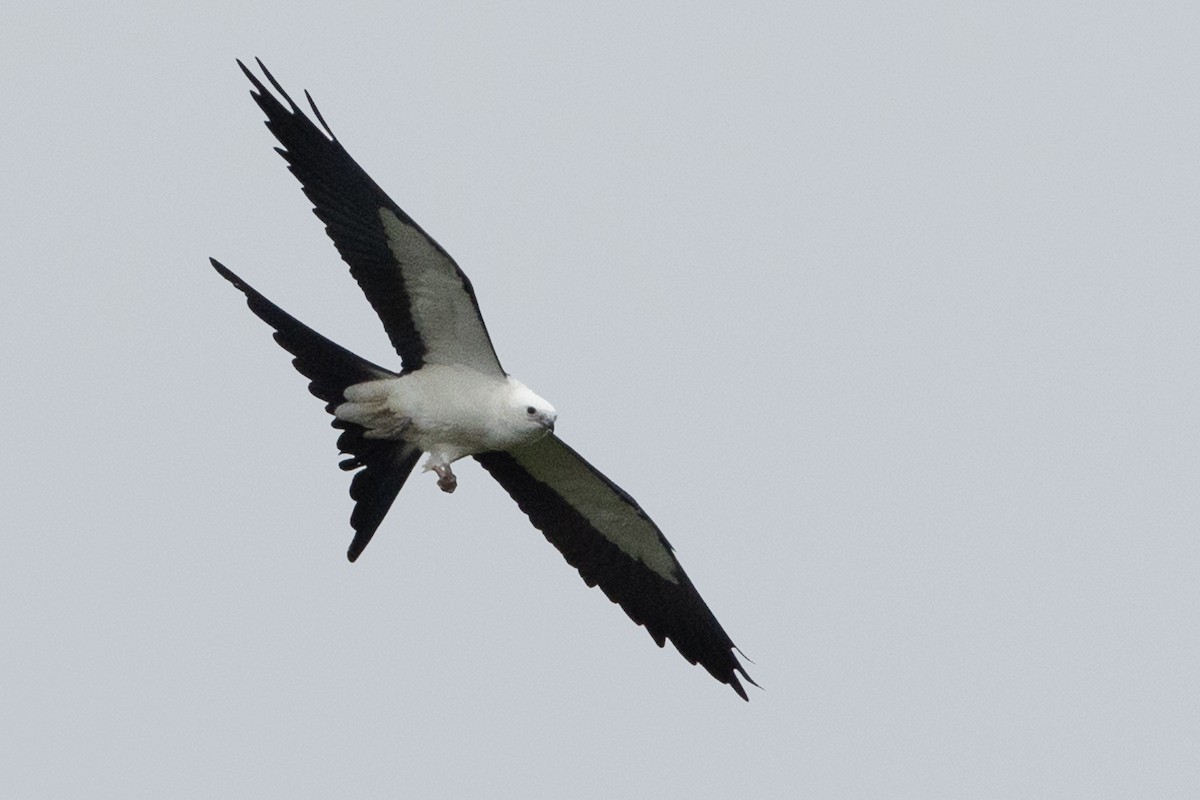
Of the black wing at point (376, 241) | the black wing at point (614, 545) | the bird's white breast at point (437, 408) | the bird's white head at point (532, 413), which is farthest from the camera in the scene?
the black wing at point (614, 545)

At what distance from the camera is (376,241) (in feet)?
31.7

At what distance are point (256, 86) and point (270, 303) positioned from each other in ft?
3.30

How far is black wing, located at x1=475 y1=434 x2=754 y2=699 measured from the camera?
412 inches

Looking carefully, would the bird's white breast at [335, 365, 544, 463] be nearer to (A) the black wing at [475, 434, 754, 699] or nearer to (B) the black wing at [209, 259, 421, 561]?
(B) the black wing at [209, 259, 421, 561]

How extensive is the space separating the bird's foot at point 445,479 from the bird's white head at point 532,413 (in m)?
0.44

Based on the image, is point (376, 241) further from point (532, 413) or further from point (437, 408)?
point (532, 413)

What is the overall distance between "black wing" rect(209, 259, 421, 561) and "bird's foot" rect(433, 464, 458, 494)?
18 centimetres

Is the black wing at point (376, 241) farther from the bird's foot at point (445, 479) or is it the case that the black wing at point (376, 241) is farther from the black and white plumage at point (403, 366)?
the bird's foot at point (445, 479)

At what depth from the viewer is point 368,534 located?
1001cm

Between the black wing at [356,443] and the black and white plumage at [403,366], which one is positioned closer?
the black and white plumage at [403,366]

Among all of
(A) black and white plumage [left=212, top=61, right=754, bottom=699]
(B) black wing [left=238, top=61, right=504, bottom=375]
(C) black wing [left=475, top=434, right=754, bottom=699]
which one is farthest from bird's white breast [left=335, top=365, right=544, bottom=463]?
(C) black wing [left=475, top=434, right=754, bottom=699]

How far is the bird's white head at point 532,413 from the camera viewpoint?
9.71 m

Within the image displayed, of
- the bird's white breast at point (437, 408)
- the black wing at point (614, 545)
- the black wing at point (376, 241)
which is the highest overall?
the black wing at point (376, 241)

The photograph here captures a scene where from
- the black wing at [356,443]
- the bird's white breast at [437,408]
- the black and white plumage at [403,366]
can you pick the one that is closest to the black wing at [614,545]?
the black and white plumage at [403,366]
